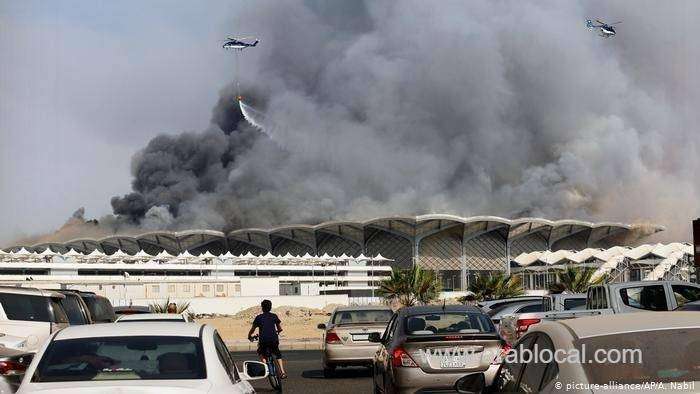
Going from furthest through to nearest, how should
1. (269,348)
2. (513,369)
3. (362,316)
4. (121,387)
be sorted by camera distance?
(362,316)
(269,348)
(513,369)
(121,387)

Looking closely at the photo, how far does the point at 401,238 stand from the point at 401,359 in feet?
358

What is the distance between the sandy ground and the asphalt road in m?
13.4

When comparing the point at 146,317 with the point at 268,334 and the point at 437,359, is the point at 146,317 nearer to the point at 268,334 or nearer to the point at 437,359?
the point at 268,334

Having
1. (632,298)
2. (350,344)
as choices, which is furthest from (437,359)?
(632,298)

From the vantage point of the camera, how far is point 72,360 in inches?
259

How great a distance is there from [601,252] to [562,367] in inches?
3882

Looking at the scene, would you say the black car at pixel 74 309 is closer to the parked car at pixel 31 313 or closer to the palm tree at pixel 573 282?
the parked car at pixel 31 313

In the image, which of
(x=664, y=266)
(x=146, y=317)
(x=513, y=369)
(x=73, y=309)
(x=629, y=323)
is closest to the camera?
(x=629, y=323)

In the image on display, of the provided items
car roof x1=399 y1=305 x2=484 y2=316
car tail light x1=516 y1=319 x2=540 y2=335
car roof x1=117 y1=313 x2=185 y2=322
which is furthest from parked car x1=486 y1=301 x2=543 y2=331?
car roof x1=399 y1=305 x2=484 y2=316

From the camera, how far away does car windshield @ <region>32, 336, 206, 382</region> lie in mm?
6301

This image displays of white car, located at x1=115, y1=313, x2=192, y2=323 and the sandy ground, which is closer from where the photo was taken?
white car, located at x1=115, y1=313, x2=192, y2=323

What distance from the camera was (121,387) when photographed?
592cm

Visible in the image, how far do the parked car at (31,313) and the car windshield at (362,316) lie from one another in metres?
6.44

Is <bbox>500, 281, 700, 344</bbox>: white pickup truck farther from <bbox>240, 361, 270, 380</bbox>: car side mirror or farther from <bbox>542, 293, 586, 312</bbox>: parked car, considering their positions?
<bbox>240, 361, 270, 380</bbox>: car side mirror
